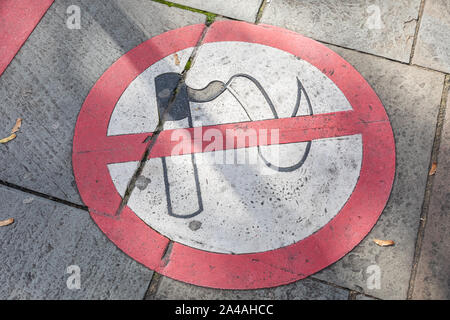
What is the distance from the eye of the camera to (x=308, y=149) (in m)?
2.52

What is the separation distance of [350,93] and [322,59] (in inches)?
13.2

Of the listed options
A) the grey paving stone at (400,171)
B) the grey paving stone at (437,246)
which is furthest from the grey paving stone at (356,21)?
the grey paving stone at (437,246)

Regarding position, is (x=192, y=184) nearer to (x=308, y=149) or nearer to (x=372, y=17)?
(x=308, y=149)

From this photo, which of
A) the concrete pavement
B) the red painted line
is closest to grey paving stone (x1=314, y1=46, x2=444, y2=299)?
the concrete pavement

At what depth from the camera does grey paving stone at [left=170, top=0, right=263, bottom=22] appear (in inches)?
119

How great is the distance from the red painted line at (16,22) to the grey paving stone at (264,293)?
6.58 feet

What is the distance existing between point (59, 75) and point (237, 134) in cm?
137

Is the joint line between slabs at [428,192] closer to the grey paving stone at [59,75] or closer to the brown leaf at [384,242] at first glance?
the brown leaf at [384,242]

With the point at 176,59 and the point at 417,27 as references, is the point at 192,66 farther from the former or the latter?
the point at 417,27

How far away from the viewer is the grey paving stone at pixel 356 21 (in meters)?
2.91

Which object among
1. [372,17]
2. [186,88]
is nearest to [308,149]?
[186,88]

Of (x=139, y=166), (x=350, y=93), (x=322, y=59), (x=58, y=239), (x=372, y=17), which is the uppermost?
(x=372, y=17)
